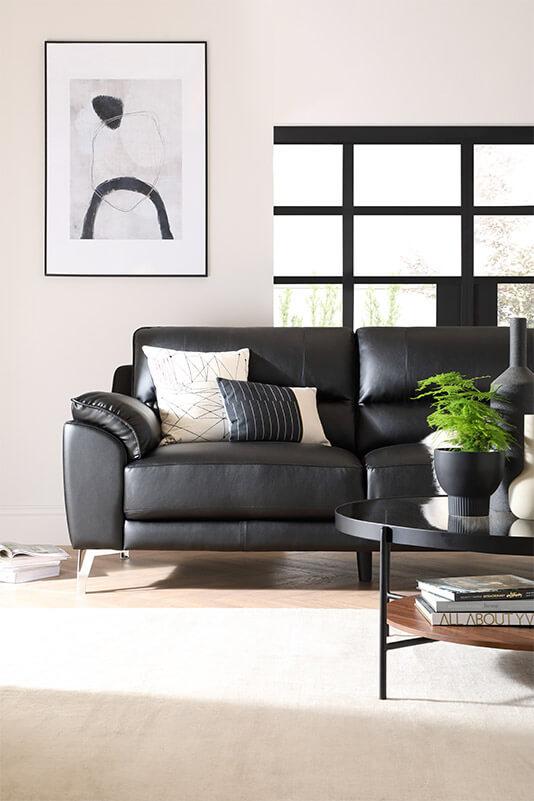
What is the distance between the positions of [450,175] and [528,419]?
287 centimetres

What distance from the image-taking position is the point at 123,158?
4.87 m

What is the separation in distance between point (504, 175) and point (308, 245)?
105 cm

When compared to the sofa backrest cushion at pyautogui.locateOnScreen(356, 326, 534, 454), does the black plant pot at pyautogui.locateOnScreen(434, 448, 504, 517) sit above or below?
below

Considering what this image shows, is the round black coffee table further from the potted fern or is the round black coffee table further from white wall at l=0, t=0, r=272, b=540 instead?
white wall at l=0, t=0, r=272, b=540

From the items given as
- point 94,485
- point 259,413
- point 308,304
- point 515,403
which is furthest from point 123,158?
point 515,403

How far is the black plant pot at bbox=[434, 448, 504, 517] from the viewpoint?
7.83 feet

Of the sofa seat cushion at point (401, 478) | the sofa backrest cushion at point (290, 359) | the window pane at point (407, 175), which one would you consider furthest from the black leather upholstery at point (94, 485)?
the window pane at point (407, 175)

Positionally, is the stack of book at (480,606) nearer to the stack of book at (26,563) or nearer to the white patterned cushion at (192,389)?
the white patterned cushion at (192,389)

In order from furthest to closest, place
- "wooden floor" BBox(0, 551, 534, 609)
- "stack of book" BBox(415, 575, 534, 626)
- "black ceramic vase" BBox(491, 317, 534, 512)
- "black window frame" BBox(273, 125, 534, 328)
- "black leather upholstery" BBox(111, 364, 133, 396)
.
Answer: "black window frame" BBox(273, 125, 534, 328) < "black leather upholstery" BBox(111, 364, 133, 396) < "wooden floor" BBox(0, 551, 534, 609) < "black ceramic vase" BBox(491, 317, 534, 512) < "stack of book" BBox(415, 575, 534, 626)

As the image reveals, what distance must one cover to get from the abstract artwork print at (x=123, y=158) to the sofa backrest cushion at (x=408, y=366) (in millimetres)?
1364

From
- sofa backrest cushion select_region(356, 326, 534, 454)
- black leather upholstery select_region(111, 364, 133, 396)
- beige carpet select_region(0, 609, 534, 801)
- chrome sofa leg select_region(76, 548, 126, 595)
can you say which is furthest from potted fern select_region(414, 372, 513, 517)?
black leather upholstery select_region(111, 364, 133, 396)

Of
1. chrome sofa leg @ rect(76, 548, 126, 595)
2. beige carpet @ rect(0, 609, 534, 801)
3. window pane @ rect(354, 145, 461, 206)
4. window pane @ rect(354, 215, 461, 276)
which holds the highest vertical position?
window pane @ rect(354, 145, 461, 206)

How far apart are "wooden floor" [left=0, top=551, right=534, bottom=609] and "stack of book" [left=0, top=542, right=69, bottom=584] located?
50 millimetres

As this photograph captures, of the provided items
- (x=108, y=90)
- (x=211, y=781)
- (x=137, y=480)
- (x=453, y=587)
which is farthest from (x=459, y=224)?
(x=211, y=781)
